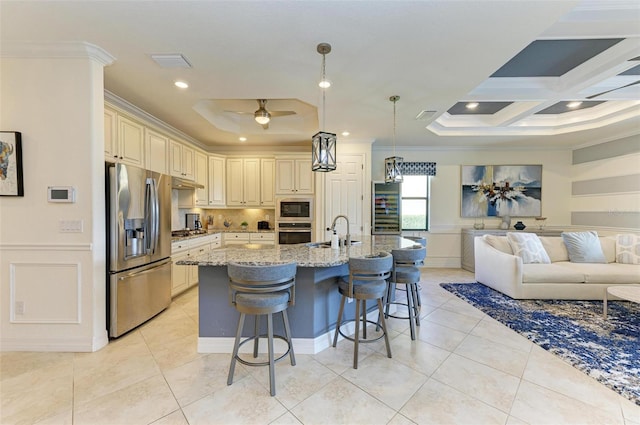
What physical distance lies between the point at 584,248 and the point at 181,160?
6.58 meters

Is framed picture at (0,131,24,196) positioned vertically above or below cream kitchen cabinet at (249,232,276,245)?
above

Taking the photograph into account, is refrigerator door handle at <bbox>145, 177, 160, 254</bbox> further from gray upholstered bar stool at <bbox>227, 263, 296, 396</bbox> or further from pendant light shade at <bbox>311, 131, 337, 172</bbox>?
pendant light shade at <bbox>311, 131, 337, 172</bbox>

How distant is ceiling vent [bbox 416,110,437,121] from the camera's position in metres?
3.70

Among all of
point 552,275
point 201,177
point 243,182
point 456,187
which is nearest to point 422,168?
point 456,187

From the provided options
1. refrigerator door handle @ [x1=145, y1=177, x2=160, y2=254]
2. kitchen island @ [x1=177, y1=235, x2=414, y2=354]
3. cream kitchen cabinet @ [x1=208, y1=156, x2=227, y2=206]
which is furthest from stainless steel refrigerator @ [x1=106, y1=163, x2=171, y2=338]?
cream kitchen cabinet @ [x1=208, y1=156, x2=227, y2=206]

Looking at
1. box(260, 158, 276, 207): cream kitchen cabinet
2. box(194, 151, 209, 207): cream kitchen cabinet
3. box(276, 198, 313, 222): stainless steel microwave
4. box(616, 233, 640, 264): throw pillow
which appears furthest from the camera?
box(260, 158, 276, 207): cream kitchen cabinet

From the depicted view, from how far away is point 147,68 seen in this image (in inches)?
100

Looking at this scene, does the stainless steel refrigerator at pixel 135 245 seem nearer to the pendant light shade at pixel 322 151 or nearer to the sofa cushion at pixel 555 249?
the pendant light shade at pixel 322 151

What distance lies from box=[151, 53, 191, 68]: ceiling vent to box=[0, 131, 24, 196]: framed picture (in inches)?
55.2

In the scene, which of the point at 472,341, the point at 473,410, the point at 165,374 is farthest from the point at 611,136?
the point at 165,374

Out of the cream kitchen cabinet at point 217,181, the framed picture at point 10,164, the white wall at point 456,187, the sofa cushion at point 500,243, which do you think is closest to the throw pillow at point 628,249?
the sofa cushion at point 500,243

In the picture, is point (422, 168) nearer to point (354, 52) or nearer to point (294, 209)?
point (294, 209)

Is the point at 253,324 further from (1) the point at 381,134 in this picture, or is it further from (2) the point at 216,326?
(1) the point at 381,134

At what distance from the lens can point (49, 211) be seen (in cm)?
239
